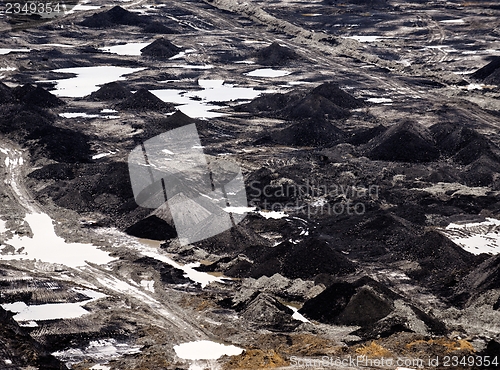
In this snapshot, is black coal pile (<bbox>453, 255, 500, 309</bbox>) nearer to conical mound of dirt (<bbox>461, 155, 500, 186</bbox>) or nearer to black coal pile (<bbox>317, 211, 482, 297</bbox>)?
black coal pile (<bbox>317, 211, 482, 297</bbox>)

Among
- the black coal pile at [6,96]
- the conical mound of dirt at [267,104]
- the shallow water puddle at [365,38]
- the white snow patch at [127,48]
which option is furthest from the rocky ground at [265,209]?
the shallow water puddle at [365,38]

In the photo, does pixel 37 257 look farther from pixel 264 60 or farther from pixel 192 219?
pixel 264 60

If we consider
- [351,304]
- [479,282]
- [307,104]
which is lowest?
[307,104]

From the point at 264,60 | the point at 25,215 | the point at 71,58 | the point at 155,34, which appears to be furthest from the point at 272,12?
the point at 25,215

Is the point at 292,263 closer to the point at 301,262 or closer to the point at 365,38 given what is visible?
the point at 301,262

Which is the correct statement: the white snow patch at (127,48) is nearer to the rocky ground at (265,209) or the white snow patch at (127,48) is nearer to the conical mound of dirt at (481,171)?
the rocky ground at (265,209)

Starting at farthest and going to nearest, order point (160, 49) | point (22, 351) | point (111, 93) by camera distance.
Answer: point (160, 49) → point (111, 93) → point (22, 351)
